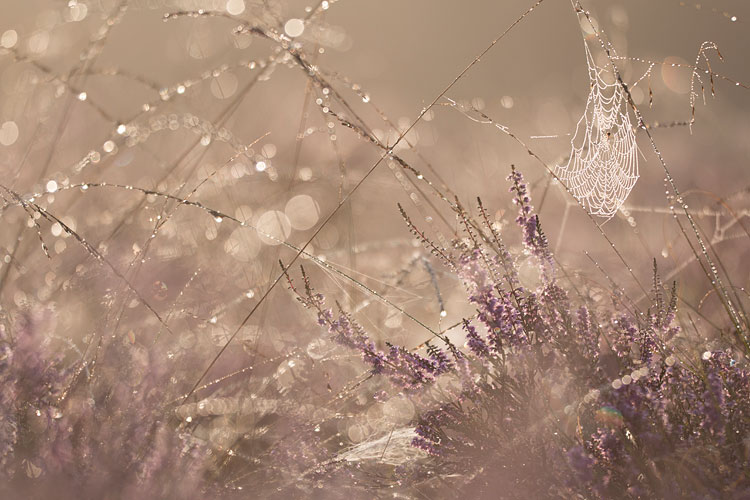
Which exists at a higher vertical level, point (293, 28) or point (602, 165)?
point (602, 165)

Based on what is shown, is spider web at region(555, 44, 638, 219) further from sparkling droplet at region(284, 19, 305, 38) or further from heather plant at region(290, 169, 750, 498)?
sparkling droplet at region(284, 19, 305, 38)

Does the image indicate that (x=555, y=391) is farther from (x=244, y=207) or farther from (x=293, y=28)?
(x=244, y=207)

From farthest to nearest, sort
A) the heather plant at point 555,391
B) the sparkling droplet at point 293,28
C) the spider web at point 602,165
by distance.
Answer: the spider web at point 602,165 < the sparkling droplet at point 293,28 < the heather plant at point 555,391

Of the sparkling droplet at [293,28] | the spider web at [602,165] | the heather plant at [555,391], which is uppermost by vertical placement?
the spider web at [602,165]

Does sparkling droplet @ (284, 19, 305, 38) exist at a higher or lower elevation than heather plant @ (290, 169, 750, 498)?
higher

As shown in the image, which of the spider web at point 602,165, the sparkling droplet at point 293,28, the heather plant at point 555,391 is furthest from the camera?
the spider web at point 602,165

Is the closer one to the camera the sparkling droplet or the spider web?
the sparkling droplet

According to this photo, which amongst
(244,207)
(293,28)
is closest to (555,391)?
(293,28)

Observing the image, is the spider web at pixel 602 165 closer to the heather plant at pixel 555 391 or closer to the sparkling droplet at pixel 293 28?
the heather plant at pixel 555 391

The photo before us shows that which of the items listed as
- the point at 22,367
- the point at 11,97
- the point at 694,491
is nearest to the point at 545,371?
the point at 694,491

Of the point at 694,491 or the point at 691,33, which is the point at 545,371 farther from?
the point at 691,33

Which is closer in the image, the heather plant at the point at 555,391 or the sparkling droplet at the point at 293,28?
the heather plant at the point at 555,391
